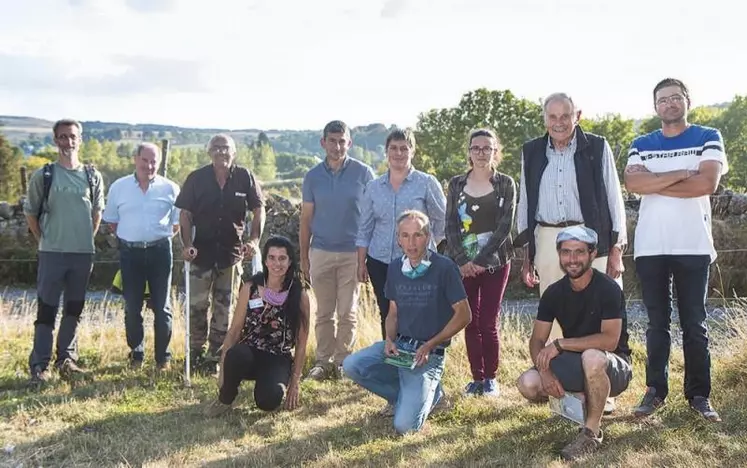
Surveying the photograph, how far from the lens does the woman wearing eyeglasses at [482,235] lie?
489 cm

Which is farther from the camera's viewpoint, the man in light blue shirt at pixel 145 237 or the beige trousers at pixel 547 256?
the man in light blue shirt at pixel 145 237

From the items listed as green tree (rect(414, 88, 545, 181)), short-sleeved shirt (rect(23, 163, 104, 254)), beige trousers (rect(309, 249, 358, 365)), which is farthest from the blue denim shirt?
green tree (rect(414, 88, 545, 181))

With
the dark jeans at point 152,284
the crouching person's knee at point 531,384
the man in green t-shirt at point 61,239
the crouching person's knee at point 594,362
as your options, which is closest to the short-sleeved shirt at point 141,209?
the dark jeans at point 152,284

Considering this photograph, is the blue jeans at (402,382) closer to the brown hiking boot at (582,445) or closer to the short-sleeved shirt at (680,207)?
the brown hiking boot at (582,445)

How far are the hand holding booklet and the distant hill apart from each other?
105237 mm

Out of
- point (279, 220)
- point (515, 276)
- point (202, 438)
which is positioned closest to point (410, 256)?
point (202, 438)

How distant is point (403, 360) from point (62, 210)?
315 cm

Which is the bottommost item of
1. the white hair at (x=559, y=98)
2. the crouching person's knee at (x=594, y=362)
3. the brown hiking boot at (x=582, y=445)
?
the brown hiking boot at (x=582, y=445)

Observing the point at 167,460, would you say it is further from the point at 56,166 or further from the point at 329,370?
the point at 56,166

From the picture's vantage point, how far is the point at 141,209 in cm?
598

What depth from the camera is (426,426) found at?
14.6ft

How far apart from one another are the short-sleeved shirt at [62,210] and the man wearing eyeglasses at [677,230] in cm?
427

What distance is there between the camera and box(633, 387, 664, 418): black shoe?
4.38m

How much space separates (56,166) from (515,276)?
10.1 metres
